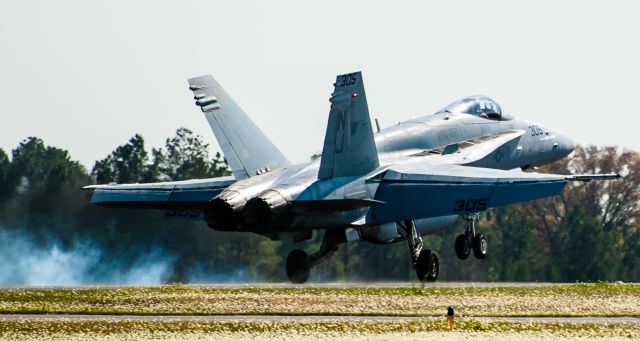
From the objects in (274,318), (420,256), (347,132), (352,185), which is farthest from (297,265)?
(274,318)

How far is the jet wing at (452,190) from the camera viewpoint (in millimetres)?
38125

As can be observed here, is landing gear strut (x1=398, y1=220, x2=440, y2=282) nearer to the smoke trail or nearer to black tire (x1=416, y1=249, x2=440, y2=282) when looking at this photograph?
black tire (x1=416, y1=249, x2=440, y2=282)

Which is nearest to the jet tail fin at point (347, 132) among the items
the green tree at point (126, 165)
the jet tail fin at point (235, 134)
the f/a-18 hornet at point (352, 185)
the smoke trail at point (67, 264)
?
the f/a-18 hornet at point (352, 185)

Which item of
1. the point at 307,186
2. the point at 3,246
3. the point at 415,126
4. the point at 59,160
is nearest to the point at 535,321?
the point at 307,186

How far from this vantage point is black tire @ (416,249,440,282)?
4100 cm

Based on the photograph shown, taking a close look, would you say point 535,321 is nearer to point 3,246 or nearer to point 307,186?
point 307,186

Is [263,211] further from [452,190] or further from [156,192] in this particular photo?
[156,192]

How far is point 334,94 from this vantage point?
3706 centimetres

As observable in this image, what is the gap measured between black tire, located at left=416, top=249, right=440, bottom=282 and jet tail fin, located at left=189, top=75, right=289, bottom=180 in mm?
4794

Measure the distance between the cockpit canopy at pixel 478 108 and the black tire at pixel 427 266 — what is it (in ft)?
19.7

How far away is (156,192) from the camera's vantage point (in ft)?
135

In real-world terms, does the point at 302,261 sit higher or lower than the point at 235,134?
lower

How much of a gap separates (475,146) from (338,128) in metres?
8.18

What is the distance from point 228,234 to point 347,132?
22.0 meters
